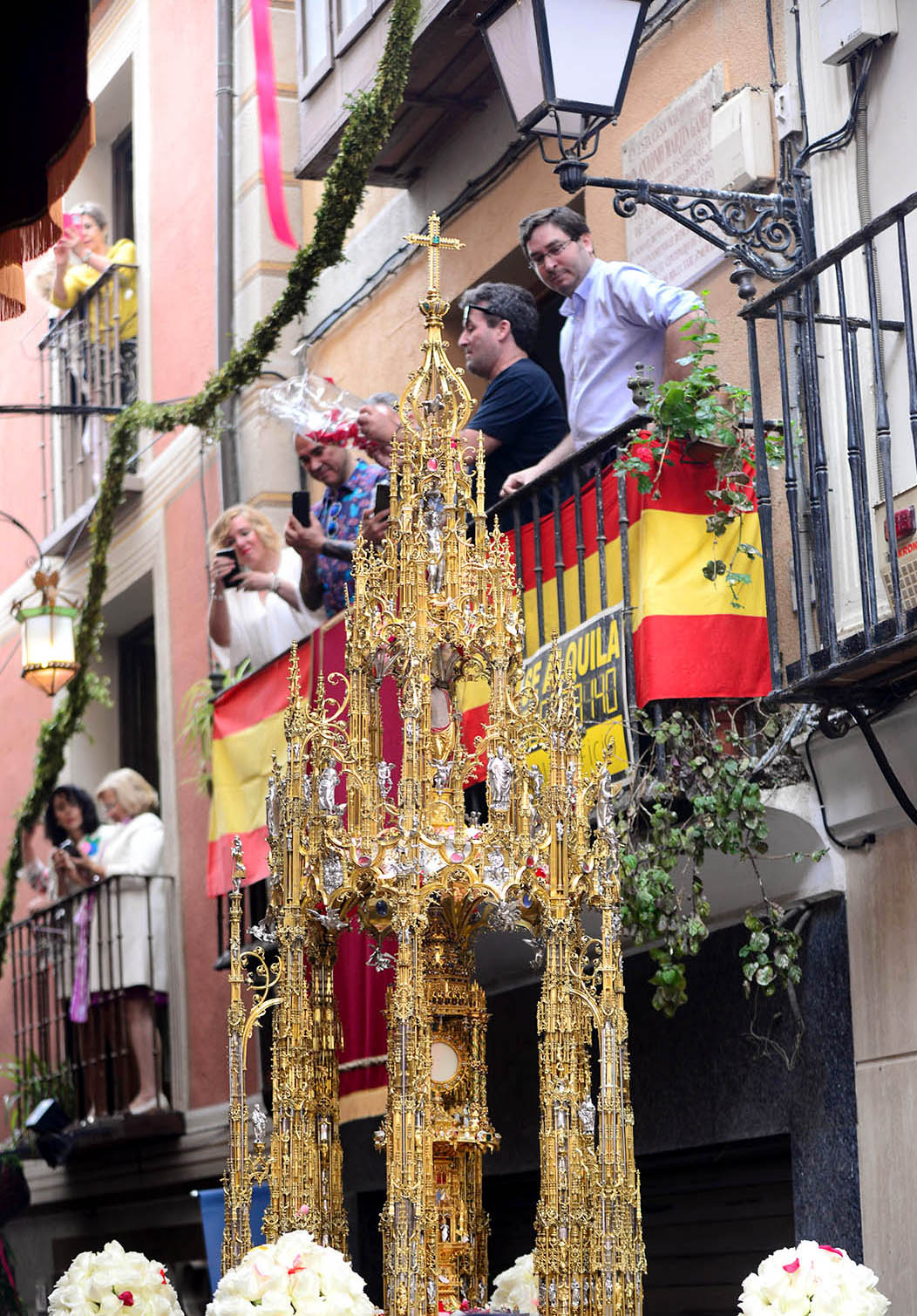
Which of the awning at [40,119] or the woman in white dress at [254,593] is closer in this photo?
the awning at [40,119]

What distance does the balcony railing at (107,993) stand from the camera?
42.3 ft

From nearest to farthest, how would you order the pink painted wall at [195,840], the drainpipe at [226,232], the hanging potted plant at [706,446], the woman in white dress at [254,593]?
the hanging potted plant at [706,446]
the woman in white dress at [254,593]
the pink painted wall at [195,840]
the drainpipe at [226,232]

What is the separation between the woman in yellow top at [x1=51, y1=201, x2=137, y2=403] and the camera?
48.1 feet

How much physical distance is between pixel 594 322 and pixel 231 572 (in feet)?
10.3

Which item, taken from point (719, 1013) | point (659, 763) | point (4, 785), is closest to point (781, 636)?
point (659, 763)

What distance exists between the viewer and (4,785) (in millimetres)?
16688

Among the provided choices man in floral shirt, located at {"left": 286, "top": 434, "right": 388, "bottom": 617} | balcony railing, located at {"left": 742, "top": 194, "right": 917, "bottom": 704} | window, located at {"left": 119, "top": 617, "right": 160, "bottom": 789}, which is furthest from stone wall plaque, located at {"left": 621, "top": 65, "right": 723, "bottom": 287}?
window, located at {"left": 119, "top": 617, "right": 160, "bottom": 789}

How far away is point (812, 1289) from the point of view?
564cm

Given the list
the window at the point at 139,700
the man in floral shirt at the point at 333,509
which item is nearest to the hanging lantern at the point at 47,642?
the window at the point at 139,700

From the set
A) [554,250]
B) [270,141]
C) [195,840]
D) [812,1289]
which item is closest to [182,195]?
[270,141]

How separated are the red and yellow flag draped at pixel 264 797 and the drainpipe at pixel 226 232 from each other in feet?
7.94

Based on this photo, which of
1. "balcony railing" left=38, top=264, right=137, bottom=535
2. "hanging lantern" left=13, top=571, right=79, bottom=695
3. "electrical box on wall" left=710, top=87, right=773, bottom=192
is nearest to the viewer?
"electrical box on wall" left=710, top=87, right=773, bottom=192

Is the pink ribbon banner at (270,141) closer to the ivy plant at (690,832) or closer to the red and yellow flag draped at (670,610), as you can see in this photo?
the red and yellow flag draped at (670,610)

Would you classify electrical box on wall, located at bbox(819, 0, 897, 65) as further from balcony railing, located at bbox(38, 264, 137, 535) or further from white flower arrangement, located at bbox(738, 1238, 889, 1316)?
balcony railing, located at bbox(38, 264, 137, 535)
